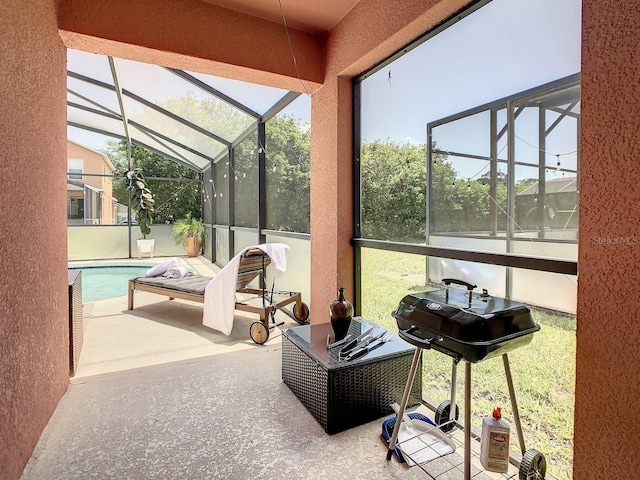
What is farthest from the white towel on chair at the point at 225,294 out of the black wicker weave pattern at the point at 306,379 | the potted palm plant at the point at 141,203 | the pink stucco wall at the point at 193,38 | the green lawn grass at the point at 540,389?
the potted palm plant at the point at 141,203

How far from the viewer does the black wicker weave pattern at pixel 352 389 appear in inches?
82.5

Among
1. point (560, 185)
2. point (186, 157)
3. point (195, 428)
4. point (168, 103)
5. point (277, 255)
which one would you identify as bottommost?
point (195, 428)

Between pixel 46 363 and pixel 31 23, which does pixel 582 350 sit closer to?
pixel 46 363

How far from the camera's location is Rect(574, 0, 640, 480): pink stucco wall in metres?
1.26

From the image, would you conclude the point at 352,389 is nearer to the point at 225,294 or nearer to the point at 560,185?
the point at 560,185

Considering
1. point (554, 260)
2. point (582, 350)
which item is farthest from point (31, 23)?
point (582, 350)

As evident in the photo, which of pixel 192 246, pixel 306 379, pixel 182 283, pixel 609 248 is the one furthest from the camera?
pixel 192 246

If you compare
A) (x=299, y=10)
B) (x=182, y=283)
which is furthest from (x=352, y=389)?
(x=182, y=283)

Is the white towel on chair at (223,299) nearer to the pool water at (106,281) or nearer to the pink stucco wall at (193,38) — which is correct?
the pink stucco wall at (193,38)

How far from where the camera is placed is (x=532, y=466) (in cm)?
148

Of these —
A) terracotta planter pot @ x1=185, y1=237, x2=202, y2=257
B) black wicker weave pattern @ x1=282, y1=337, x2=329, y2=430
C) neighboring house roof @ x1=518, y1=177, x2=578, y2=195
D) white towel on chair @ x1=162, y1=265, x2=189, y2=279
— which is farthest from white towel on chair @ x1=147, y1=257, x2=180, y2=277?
terracotta planter pot @ x1=185, y1=237, x2=202, y2=257

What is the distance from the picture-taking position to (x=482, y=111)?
209 cm

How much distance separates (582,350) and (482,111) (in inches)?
55.2

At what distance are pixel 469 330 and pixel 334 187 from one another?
212 cm
